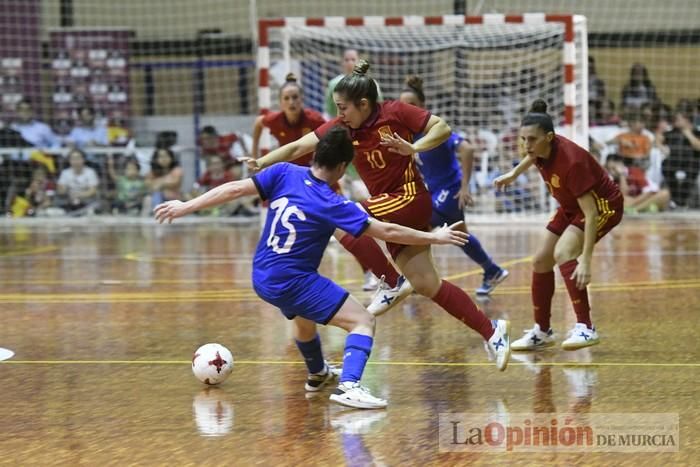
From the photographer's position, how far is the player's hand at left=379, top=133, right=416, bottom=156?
6195 mm

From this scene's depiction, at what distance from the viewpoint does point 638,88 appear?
18.8m

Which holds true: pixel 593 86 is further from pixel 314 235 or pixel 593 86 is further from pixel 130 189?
pixel 314 235

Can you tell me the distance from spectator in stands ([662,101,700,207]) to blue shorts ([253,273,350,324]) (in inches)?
502

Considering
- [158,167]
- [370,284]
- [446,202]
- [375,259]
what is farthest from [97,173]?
[375,259]

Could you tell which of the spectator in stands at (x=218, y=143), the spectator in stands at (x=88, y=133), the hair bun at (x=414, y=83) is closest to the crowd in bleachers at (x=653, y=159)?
the spectator in stands at (x=218, y=143)

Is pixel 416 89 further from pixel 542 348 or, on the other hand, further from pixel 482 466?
pixel 482 466

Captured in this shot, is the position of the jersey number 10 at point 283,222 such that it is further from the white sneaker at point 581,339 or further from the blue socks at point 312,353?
the white sneaker at point 581,339

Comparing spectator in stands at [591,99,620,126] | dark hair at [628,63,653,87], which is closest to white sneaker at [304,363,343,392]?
spectator in stands at [591,99,620,126]

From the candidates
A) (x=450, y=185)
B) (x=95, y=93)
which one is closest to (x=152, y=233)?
(x=95, y=93)

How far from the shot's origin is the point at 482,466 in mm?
4492

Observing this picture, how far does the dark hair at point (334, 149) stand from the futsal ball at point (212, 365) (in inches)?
50.5

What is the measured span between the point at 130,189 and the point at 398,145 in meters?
12.4

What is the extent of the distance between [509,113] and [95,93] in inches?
281

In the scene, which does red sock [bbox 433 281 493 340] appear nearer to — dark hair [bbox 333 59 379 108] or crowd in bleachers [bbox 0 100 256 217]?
dark hair [bbox 333 59 379 108]
